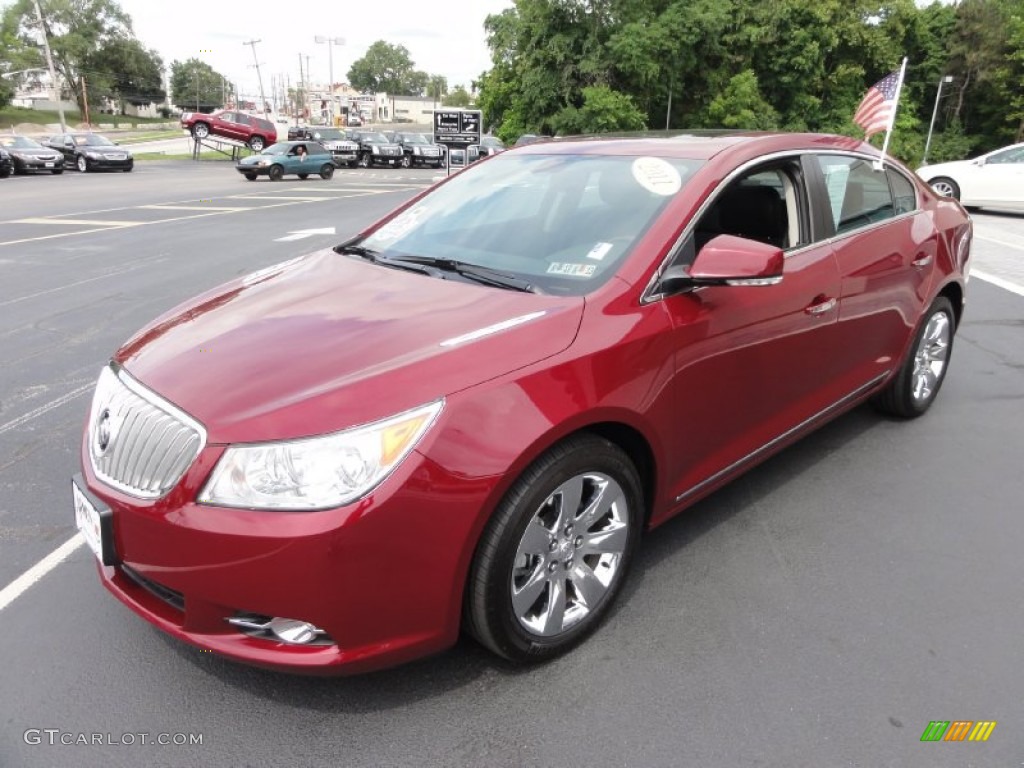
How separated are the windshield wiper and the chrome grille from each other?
1.15m

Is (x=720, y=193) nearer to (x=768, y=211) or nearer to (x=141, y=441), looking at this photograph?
(x=768, y=211)

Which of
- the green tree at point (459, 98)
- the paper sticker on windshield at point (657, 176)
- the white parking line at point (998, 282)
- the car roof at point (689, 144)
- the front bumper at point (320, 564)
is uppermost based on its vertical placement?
the green tree at point (459, 98)

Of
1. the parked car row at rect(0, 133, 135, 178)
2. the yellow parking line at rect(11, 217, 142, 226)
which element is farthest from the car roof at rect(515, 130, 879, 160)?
the parked car row at rect(0, 133, 135, 178)

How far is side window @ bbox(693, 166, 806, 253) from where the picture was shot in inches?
130

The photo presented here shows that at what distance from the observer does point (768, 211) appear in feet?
11.3

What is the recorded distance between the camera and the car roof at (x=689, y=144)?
10.5ft

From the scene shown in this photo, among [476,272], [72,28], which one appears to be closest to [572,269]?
[476,272]

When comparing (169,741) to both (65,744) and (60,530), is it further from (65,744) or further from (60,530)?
(60,530)

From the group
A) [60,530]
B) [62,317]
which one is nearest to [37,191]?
[62,317]

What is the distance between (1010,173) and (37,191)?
924 inches

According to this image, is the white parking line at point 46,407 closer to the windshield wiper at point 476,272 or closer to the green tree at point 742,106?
the windshield wiper at point 476,272

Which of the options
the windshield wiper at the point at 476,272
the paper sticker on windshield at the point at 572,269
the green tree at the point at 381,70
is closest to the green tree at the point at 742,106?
the windshield wiper at the point at 476,272

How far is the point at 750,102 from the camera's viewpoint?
141 feet

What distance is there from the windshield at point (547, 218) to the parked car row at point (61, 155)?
29.5 meters
